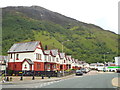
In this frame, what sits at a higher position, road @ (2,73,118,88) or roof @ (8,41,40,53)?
roof @ (8,41,40,53)

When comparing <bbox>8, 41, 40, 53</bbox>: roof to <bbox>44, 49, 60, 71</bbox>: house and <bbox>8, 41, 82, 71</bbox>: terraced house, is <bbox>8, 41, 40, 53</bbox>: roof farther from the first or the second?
<bbox>44, 49, 60, 71</bbox>: house

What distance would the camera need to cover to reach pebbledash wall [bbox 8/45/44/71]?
4694cm

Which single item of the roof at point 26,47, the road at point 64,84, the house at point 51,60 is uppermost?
the roof at point 26,47

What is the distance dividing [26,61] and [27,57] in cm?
183

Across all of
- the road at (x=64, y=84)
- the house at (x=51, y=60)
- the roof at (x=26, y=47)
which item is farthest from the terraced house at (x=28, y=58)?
the road at (x=64, y=84)

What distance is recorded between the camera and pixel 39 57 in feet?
163

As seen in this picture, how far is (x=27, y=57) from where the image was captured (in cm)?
4800

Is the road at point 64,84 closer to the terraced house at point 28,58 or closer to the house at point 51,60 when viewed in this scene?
the terraced house at point 28,58

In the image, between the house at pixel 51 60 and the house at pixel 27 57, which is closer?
the house at pixel 27 57

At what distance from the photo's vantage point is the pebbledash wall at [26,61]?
154 feet

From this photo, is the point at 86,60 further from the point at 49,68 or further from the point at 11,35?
the point at 49,68

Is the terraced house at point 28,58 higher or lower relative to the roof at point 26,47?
lower

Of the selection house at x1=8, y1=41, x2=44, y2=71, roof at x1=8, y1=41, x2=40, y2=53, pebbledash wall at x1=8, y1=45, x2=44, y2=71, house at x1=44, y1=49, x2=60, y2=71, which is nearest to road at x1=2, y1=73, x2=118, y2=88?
house at x1=8, y1=41, x2=44, y2=71

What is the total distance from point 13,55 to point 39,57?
765cm
